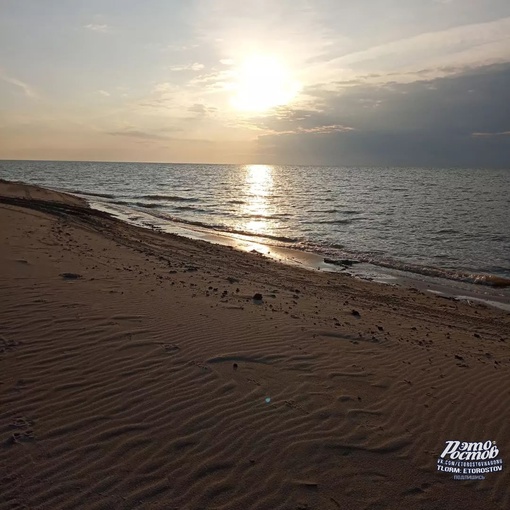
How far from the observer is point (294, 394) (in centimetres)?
530

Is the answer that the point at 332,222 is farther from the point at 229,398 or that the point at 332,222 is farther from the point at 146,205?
the point at 229,398

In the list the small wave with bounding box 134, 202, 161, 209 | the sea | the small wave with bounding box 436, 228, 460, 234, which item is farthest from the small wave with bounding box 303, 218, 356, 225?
the small wave with bounding box 134, 202, 161, 209

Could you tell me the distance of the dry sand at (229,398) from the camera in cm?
373

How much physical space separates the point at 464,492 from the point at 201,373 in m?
3.25

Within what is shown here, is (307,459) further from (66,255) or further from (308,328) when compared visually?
(66,255)

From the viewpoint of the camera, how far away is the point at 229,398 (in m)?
5.06

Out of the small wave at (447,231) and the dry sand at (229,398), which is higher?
the small wave at (447,231)

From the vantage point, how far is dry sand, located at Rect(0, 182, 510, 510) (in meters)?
3.73

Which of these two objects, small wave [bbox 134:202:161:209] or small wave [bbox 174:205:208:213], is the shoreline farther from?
small wave [bbox 134:202:161:209]

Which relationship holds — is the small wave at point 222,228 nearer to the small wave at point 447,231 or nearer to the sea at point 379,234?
the sea at point 379,234

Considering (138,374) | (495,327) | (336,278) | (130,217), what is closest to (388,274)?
(336,278)

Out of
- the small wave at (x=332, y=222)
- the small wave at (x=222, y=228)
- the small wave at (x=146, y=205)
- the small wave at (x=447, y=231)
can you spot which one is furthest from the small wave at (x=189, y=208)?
the small wave at (x=447, y=231)

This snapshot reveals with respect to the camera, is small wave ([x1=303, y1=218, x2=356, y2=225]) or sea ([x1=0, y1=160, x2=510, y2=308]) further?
small wave ([x1=303, y1=218, x2=356, y2=225])

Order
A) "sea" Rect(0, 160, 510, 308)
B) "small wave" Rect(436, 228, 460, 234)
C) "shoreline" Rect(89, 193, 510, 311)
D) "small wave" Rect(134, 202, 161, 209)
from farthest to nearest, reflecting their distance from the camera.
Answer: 1. "small wave" Rect(134, 202, 161, 209)
2. "small wave" Rect(436, 228, 460, 234)
3. "sea" Rect(0, 160, 510, 308)
4. "shoreline" Rect(89, 193, 510, 311)
